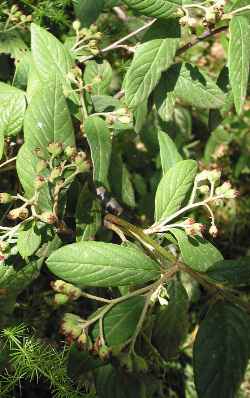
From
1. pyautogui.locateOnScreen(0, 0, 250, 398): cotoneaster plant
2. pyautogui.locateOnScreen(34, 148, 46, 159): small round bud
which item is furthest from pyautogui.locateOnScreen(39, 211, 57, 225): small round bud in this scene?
pyautogui.locateOnScreen(34, 148, 46, 159): small round bud

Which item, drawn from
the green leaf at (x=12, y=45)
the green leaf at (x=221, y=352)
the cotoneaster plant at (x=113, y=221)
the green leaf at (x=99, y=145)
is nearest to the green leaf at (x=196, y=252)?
the cotoneaster plant at (x=113, y=221)

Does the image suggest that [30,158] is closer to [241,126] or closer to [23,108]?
[23,108]

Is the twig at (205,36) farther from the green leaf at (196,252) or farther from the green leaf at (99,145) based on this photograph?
the green leaf at (196,252)

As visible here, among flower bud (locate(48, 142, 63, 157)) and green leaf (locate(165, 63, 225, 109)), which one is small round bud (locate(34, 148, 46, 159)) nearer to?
flower bud (locate(48, 142, 63, 157))

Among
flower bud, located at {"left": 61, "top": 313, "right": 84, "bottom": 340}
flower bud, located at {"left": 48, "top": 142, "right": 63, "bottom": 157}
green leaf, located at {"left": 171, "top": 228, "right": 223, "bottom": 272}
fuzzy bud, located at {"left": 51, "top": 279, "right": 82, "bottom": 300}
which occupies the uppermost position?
flower bud, located at {"left": 48, "top": 142, "right": 63, "bottom": 157}

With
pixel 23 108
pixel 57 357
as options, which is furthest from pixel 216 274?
pixel 23 108

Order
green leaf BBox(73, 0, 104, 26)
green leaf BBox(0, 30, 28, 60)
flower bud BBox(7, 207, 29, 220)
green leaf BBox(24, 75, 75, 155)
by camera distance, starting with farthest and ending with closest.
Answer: green leaf BBox(0, 30, 28, 60)
green leaf BBox(73, 0, 104, 26)
green leaf BBox(24, 75, 75, 155)
flower bud BBox(7, 207, 29, 220)

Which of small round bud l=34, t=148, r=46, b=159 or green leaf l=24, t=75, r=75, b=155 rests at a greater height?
green leaf l=24, t=75, r=75, b=155
